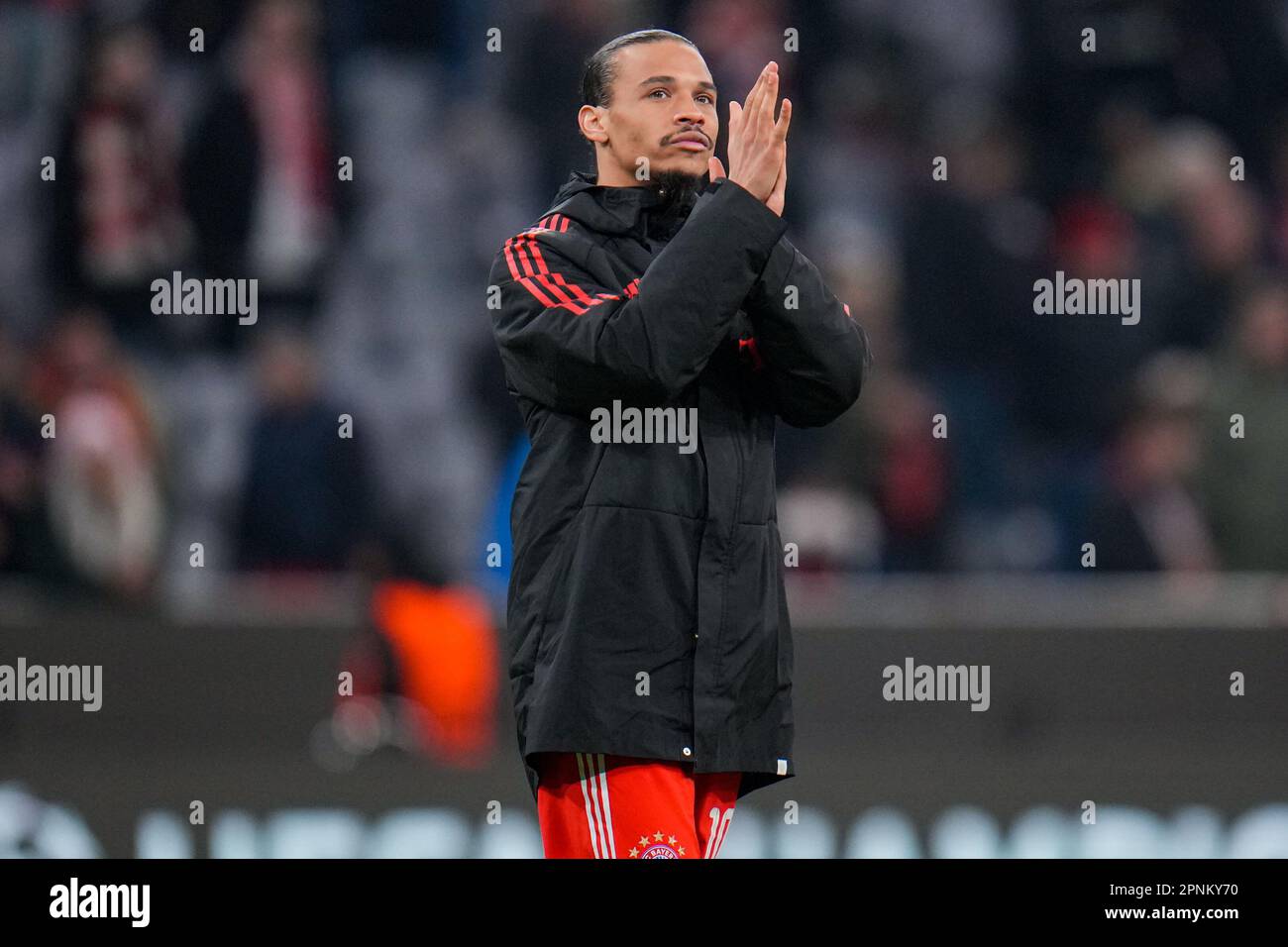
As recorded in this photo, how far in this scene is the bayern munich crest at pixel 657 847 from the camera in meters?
3.11

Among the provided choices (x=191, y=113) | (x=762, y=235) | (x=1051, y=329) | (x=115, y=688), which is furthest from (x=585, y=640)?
(x=191, y=113)

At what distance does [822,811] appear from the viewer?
6363mm

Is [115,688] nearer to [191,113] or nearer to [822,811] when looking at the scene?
[822,811]

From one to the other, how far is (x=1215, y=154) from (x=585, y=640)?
274 inches

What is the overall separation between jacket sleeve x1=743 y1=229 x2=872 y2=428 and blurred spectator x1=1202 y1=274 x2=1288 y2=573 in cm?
503

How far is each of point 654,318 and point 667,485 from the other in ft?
1.02

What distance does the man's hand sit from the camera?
10.6 feet
